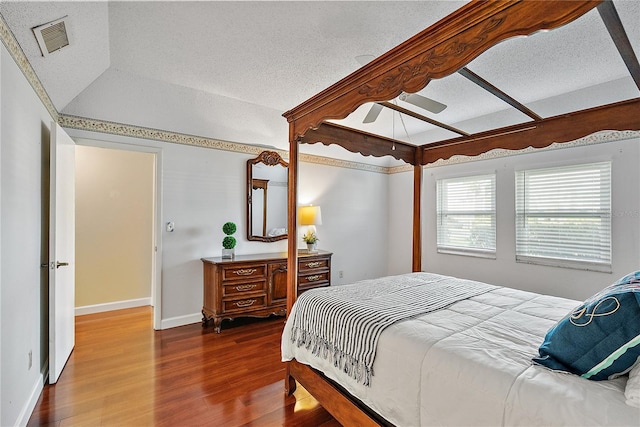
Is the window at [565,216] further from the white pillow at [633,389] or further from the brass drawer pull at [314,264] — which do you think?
the white pillow at [633,389]

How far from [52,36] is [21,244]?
1290mm

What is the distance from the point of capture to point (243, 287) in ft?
12.2

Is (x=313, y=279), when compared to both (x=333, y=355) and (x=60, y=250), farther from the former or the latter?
(x=60, y=250)

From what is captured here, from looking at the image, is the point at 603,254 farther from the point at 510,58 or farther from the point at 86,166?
the point at 86,166

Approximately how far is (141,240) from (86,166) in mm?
1218

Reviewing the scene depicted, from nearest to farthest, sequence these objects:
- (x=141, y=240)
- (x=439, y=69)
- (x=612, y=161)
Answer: (x=439, y=69) < (x=612, y=161) < (x=141, y=240)

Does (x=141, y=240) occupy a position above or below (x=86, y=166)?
below

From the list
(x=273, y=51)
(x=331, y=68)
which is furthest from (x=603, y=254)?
(x=273, y=51)

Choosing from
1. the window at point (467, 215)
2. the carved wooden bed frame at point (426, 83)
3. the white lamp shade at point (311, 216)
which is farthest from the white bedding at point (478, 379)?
the white lamp shade at point (311, 216)

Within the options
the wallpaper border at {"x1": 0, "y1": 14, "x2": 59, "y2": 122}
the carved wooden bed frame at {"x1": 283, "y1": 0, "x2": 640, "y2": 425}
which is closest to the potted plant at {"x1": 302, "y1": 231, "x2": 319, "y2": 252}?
the carved wooden bed frame at {"x1": 283, "y1": 0, "x2": 640, "y2": 425}

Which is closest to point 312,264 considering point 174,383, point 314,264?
point 314,264

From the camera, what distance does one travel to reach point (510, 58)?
2566mm

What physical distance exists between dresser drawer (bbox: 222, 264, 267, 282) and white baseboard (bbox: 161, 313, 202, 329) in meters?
0.78

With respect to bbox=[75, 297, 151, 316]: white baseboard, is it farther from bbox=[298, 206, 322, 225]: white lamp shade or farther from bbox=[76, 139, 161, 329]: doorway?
bbox=[298, 206, 322, 225]: white lamp shade
